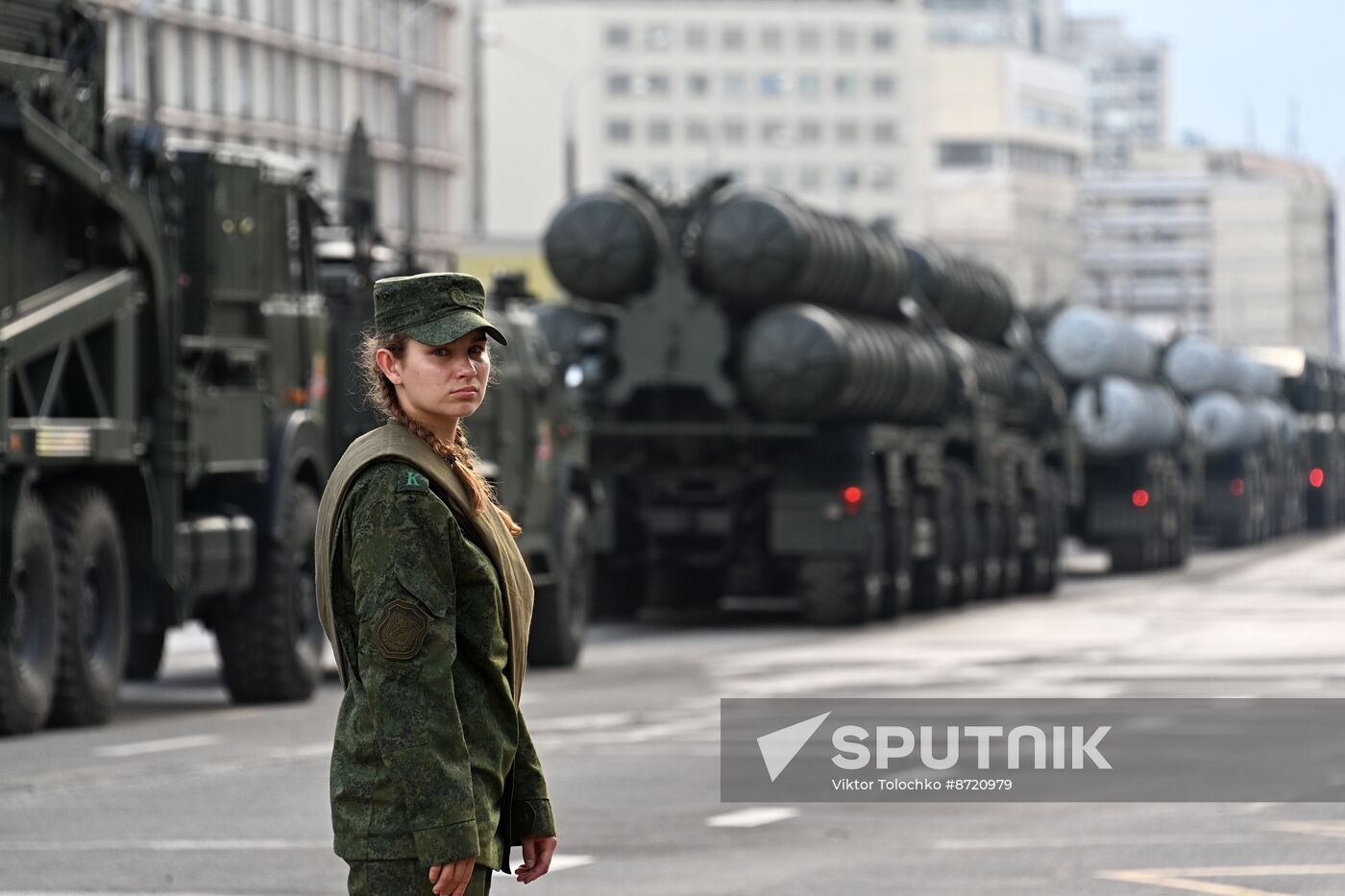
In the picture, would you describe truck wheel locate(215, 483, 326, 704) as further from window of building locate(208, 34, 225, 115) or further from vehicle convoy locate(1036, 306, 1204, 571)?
window of building locate(208, 34, 225, 115)

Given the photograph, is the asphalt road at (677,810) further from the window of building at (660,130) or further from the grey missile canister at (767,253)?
the window of building at (660,130)

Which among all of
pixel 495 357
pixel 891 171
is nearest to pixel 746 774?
pixel 495 357

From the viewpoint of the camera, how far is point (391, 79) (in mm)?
113812

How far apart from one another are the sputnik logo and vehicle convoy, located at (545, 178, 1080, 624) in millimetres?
9534

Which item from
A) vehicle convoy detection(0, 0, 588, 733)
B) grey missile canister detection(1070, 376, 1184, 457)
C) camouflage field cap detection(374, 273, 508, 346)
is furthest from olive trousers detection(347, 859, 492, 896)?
grey missile canister detection(1070, 376, 1184, 457)

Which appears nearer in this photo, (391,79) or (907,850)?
(907,850)

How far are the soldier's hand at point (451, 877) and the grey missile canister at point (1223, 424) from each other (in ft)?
165

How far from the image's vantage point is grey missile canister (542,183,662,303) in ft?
94.1

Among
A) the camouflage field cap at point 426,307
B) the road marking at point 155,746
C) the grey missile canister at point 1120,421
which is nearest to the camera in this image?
the camouflage field cap at point 426,307

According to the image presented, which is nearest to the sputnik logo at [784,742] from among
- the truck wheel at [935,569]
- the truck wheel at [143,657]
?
the truck wheel at [143,657]

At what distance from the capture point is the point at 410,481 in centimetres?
570

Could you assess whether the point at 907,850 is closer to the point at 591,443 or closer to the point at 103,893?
the point at 103,893

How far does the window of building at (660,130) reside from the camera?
171 m

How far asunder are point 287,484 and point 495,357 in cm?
269
